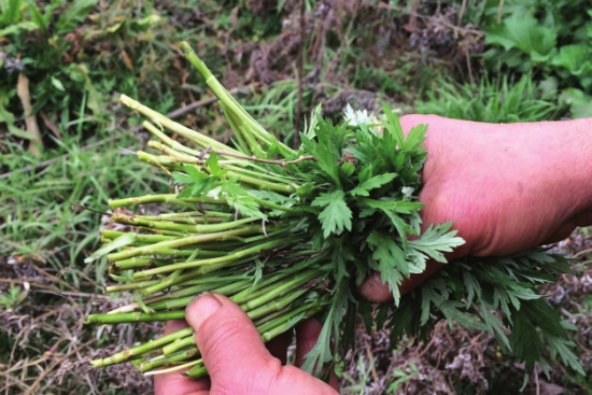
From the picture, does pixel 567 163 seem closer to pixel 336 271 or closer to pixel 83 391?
pixel 336 271

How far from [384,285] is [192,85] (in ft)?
7.55

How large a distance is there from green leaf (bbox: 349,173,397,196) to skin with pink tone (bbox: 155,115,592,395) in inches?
8.5

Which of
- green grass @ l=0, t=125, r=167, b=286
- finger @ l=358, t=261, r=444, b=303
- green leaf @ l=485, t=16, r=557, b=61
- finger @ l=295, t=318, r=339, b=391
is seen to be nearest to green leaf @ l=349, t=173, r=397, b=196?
finger @ l=358, t=261, r=444, b=303

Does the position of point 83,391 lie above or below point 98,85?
below

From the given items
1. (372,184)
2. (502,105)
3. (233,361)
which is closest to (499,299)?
(372,184)

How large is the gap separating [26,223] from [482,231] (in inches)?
94.5

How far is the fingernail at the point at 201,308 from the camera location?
1.43 metres

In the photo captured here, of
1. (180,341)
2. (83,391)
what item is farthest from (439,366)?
(83,391)

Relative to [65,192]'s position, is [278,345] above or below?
above

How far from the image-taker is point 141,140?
290cm

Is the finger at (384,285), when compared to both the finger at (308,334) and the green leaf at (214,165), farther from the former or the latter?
the green leaf at (214,165)

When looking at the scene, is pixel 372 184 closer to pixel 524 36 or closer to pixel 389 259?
pixel 389 259

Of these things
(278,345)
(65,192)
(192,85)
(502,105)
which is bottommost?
(65,192)

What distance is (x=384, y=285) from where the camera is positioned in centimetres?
155
